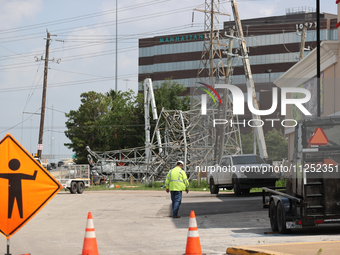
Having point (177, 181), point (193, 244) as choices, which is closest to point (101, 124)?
point (177, 181)

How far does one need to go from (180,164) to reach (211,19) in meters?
23.3

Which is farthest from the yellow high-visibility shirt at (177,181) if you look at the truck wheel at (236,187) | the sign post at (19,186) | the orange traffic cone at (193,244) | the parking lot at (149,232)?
the truck wheel at (236,187)

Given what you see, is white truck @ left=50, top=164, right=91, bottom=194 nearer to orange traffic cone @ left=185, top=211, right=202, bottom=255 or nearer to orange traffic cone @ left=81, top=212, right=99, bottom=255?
orange traffic cone @ left=81, top=212, right=99, bottom=255

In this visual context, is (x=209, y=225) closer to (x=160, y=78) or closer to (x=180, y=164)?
(x=180, y=164)

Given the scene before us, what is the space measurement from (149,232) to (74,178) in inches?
Answer: 836

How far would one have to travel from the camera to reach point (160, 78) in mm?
88312

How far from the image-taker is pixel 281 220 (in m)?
11.3

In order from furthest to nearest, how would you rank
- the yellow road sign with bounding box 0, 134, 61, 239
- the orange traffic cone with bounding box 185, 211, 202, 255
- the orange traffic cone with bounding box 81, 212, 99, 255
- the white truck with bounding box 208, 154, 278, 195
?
the white truck with bounding box 208, 154, 278, 195 < the orange traffic cone with bounding box 185, 211, 202, 255 < the orange traffic cone with bounding box 81, 212, 99, 255 < the yellow road sign with bounding box 0, 134, 61, 239

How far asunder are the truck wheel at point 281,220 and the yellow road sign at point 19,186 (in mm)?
5416

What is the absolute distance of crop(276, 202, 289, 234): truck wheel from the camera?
11.1m

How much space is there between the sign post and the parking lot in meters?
1.95

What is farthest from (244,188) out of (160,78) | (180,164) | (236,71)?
(160,78)

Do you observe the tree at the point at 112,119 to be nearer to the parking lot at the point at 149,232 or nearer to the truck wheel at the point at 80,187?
the truck wheel at the point at 80,187

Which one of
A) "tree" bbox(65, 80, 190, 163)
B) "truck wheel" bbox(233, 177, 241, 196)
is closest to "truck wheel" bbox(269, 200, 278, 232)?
"truck wheel" bbox(233, 177, 241, 196)
